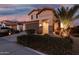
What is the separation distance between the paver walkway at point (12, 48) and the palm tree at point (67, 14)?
1.68 ft

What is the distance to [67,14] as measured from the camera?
11.1 metres

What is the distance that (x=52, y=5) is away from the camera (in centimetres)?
1108

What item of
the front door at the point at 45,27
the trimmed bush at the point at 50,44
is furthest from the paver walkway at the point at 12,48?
the front door at the point at 45,27

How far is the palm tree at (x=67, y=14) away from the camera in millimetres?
11086

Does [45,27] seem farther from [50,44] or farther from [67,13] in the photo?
[67,13]

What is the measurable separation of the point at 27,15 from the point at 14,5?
0.70 feet

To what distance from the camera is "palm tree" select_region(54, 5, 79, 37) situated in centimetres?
1109

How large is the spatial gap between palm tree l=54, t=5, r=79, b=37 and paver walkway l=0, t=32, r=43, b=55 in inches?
20.2

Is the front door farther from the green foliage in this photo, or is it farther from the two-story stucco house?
the green foliage

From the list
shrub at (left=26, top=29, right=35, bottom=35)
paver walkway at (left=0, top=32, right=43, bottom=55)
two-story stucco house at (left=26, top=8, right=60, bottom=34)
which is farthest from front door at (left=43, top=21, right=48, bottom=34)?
paver walkway at (left=0, top=32, right=43, bottom=55)
